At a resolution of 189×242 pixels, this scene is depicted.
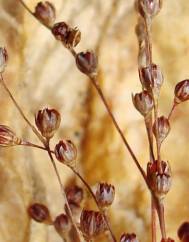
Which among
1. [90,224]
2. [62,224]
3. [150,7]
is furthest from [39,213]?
[150,7]

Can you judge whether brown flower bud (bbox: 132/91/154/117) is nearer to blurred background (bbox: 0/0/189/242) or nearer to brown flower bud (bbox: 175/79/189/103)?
brown flower bud (bbox: 175/79/189/103)

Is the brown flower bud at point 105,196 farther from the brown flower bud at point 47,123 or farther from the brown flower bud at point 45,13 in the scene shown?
the brown flower bud at point 45,13

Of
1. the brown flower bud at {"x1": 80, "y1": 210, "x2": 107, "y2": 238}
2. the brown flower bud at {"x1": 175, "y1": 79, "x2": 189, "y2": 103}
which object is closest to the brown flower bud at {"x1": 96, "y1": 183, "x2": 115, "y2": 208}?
the brown flower bud at {"x1": 80, "y1": 210, "x2": 107, "y2": 238}

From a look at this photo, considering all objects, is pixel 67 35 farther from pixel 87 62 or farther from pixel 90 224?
pixel 90 224

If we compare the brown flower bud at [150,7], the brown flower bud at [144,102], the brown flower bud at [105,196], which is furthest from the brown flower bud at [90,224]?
the brown flower bud at [150,7]

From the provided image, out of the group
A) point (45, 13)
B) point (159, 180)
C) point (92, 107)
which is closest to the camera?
point (159, 180)
